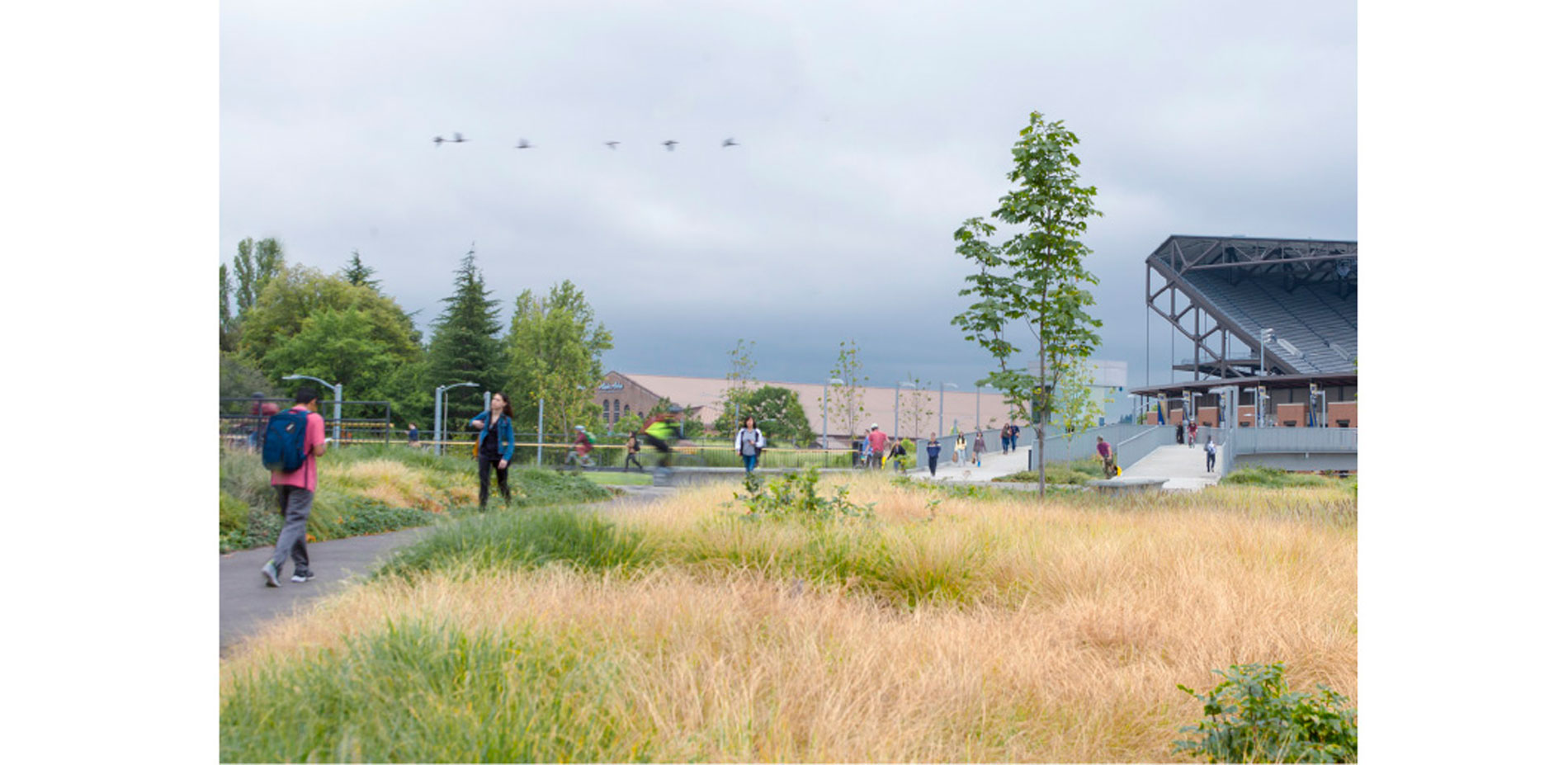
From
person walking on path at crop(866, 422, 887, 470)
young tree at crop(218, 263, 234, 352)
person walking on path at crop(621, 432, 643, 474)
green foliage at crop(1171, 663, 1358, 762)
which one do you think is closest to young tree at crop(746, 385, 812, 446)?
person walking on path at crop(866, 422, 887, 470)

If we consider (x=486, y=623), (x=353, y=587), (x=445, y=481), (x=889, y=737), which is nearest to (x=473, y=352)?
(x=353, y=587)

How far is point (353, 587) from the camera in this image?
209 inches

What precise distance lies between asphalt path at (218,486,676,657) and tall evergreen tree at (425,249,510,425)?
1.06m

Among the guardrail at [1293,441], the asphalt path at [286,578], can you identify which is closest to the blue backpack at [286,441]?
the asphalt path at [286,578]

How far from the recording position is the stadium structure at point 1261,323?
2137 inches

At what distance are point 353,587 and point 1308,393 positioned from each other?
59.1 metres

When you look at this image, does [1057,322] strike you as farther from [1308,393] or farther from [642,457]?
[1308,393]

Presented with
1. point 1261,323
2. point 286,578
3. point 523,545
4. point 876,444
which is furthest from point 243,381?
point 1261,323

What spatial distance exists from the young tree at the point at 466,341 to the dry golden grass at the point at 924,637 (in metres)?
1.48

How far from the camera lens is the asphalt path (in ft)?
16.2

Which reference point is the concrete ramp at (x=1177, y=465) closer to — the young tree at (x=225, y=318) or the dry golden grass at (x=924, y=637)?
the dry golden grass at (x=924, y=637)

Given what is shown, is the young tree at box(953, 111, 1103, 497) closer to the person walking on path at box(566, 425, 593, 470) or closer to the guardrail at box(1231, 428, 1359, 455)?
the person walking on path at box(566, 425, 593, 470)

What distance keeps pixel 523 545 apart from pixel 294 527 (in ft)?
4.61

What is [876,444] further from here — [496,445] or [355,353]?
[355,353]
